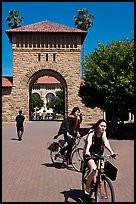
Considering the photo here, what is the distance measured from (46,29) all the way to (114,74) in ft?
84.7

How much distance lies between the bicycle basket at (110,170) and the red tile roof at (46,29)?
1484 inches

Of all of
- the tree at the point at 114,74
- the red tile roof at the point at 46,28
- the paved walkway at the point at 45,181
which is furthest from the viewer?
the red tile roof at the point at 46,28

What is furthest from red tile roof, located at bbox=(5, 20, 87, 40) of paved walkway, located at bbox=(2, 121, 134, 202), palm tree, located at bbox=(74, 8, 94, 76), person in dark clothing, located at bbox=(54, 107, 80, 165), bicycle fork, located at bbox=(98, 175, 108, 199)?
bicycle fork, located at bbox=(98, 175, 108, 199)

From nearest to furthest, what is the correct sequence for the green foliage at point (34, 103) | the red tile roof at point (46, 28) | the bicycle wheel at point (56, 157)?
the bicycle wheel at point (56, 157), the red tile roof at point (46, 28), the green foliage at point (34, 103)

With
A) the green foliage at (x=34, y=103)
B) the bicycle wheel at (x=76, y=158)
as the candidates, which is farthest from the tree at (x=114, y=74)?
the green foliage at (x=34, y=103)

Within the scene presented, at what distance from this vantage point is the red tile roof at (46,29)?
42406 mm

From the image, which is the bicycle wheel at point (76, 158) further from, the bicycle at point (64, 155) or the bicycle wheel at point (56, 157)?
the bicycle wheel at point (56, 157)

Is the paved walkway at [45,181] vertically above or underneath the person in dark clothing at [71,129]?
underneath

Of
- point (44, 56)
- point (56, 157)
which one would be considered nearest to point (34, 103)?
point (44, 56)

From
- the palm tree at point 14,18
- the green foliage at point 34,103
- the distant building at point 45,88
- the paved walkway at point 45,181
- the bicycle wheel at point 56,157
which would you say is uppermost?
the palm tree at point 14,18

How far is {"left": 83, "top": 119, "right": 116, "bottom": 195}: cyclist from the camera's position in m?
5.82

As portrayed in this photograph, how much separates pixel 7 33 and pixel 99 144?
3914cm

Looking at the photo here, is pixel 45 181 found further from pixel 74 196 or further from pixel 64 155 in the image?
pixel 64 155

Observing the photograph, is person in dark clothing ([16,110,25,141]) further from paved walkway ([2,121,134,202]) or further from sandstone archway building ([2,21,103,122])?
sandstone archway building ([2,21,103,122])
